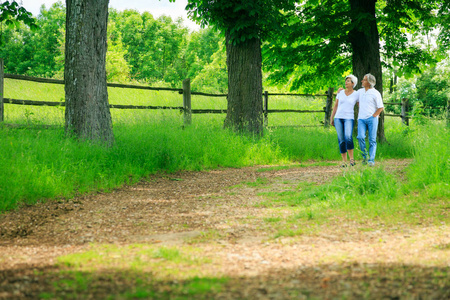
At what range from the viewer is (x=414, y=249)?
3.57 metres

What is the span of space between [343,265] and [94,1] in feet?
23.5

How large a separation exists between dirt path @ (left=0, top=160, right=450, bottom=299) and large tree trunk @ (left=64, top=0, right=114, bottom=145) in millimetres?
2094

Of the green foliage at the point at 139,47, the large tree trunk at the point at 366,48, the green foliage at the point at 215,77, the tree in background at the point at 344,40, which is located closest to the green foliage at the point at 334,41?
the tree in background at the point at 344,40

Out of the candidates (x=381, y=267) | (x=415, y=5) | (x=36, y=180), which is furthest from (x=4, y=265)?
(x=415, y=5)

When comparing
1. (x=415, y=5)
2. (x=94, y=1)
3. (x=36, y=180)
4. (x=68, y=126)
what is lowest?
(x=36, y=180)

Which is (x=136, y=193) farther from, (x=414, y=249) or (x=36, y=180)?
(x=414, y=249)

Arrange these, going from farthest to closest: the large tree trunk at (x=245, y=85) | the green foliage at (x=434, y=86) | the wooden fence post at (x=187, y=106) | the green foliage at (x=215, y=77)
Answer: the green foliage at (x=215, y=77) < the green foliage at (x=434, y=86) < the wooden fence post at (x=187, y=106) < the large tree trunk at (x=245, y=85)

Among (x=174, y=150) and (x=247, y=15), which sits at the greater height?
(x=247, y=15)

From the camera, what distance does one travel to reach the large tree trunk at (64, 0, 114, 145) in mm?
8023

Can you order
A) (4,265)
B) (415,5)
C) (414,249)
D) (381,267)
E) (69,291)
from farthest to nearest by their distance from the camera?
(415,5) < (414,249) < (4,265) < (381,267) < (69,291)

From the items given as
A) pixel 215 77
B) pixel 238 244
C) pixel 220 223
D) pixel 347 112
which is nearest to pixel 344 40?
pixel 347 112

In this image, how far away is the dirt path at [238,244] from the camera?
2.73m

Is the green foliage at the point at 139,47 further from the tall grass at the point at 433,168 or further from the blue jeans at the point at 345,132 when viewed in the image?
the tall grass at the point at 433,168

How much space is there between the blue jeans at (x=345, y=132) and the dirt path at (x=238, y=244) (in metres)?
2.73
